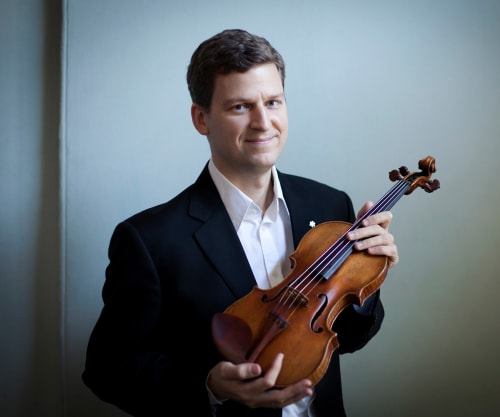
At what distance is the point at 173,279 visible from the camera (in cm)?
126

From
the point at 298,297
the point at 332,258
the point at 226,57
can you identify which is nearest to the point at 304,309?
the point at 298,297

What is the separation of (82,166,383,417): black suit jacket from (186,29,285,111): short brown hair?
0.96 feet

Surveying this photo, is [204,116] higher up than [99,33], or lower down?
lower down

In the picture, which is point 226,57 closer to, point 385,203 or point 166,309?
point 385,203

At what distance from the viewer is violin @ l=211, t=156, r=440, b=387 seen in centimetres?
98

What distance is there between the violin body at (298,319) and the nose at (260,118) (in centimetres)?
28

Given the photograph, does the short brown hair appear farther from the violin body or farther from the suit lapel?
the violin body

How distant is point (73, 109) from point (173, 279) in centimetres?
65

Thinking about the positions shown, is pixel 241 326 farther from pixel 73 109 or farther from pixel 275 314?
pixel 73 109

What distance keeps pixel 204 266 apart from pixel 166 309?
133 mm

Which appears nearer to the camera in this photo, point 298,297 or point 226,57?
point 298,297

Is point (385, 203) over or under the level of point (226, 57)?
under

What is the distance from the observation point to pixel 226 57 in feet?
4.08
